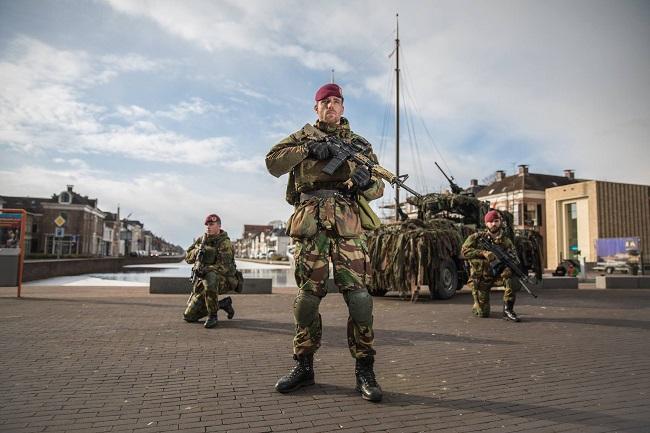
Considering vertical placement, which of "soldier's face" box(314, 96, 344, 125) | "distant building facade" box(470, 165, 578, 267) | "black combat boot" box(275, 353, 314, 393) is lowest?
"black combat boot" box(275, 353, 314, 393)

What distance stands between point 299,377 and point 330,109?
2.11 m

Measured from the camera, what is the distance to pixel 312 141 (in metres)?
3.38

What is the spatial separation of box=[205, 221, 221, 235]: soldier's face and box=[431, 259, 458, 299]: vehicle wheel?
545 cm

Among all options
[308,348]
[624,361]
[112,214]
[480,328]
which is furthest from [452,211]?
[112,214]

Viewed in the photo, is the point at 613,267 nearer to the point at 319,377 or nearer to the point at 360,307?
the point at 319,377

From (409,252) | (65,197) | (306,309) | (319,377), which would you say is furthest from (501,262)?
(65,197)

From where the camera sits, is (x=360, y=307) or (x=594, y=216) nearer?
(x=360, y=307)

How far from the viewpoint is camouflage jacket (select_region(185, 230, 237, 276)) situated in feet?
22.3

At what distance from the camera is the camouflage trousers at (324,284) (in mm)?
3217

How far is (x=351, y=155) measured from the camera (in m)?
3.43

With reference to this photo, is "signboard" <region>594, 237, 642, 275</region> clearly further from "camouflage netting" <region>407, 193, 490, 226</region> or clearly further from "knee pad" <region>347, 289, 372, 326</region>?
"knee pad" <region>347, 289, 372, 326</region>

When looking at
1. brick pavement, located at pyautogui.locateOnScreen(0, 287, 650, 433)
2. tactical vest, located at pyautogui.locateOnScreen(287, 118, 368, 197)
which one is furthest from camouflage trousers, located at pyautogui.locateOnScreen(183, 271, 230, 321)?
tactical vest, located at pyautogui.locateOnScreen(287, 118, 368, 197)

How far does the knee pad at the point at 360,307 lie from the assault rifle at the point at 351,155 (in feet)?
3.11

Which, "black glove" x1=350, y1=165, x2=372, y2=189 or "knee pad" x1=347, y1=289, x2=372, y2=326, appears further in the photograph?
"black glove" x1=350, y1=165, x2=372, y2=189
